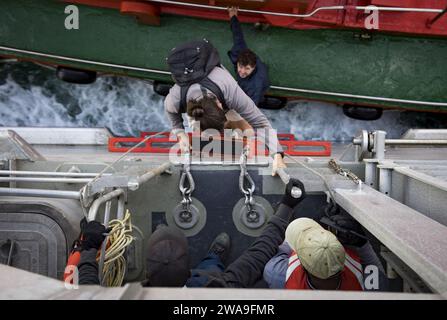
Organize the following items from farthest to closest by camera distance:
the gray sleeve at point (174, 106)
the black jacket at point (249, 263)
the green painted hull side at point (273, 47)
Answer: the green painted hull side at point (273, 47) < the gray sleeve at point (174, 106) < the black jacket at point (249, 263)

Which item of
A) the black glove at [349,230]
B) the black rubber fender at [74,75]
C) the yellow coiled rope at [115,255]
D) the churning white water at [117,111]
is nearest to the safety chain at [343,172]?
the black glove at [349,230]

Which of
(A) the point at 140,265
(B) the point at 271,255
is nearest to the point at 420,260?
(B) the point at 271,255

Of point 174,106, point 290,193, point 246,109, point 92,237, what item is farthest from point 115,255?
point 246,109

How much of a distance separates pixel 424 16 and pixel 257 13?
1469 mm

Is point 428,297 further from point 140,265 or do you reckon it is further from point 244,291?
point 140,265

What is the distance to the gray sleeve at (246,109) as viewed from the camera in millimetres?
2480

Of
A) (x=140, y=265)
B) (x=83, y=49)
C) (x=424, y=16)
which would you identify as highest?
(x=424, y=16)

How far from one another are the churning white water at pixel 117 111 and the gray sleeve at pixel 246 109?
1.94 m

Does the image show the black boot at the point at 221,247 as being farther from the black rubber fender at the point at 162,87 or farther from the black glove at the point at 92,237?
the black rubber fender at the point at 162,87

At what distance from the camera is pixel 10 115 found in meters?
4.52

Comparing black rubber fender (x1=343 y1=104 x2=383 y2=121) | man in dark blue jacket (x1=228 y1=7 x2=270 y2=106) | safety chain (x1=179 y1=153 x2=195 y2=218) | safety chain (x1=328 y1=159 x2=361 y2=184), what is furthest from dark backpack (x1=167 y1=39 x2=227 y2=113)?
black rubber fender (x1=343 y1=104 x2=383 y2=121)

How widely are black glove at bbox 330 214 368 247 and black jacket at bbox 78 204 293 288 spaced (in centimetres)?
23

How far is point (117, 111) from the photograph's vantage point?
4.58 meters

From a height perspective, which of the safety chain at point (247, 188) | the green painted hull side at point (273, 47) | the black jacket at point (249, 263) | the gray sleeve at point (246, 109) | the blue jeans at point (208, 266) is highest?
the green painted hull side at point (273, 47)
